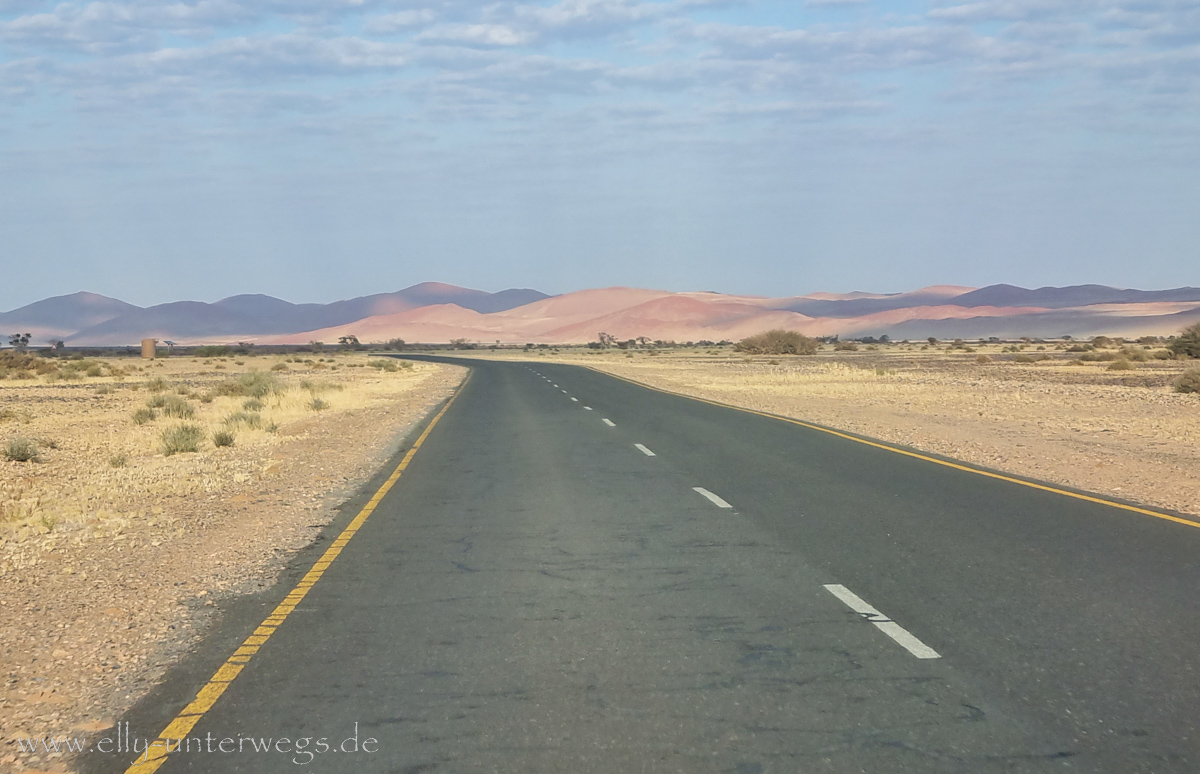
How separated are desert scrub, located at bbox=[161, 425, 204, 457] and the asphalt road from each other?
8979 mm

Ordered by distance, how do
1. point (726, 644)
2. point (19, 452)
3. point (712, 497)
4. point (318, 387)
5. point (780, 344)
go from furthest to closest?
point (780, 344), point (318, 387), point (19, 452), point (712, 497), point (726, 644)

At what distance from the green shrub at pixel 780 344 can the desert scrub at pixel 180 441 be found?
279ft

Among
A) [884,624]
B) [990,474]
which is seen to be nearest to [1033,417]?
[990,474]

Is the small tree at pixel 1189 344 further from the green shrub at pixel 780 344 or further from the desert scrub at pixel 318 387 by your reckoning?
the desert scrub at pixel 318 387

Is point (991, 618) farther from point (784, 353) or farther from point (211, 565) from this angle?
point (784, 353)

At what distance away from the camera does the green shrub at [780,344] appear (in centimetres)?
10081

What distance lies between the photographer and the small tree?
6156 cm

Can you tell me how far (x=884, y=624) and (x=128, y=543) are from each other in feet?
24.0

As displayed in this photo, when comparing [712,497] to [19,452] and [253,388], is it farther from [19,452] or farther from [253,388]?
[253,388]

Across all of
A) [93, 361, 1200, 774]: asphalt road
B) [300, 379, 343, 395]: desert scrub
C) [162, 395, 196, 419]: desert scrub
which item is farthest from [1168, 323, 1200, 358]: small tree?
[93, 361, 1200, 774]: asphalt road

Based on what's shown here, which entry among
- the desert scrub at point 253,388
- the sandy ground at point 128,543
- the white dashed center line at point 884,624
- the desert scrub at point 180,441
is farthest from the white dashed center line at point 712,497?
the desert scrub at point 253,388

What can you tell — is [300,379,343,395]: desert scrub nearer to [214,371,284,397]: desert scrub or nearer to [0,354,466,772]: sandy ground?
[214,371,284,397]: desert scrub

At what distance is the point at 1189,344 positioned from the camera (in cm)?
6200

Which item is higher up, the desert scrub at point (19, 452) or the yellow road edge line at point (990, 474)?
the desert scrub at point (19, 452)
